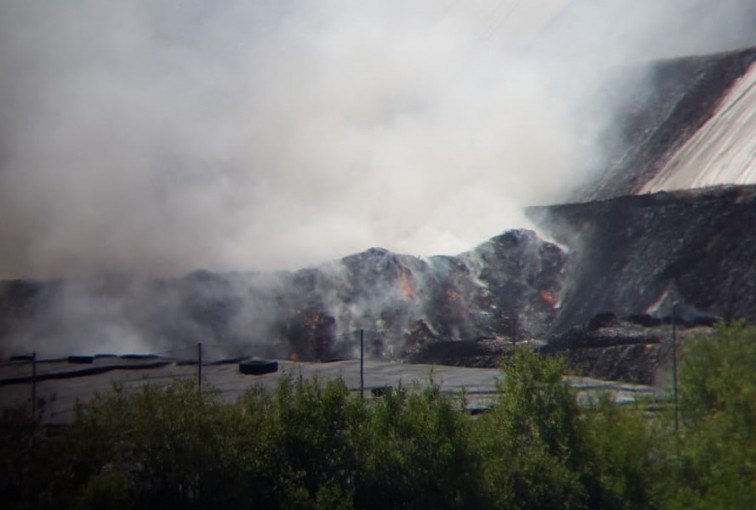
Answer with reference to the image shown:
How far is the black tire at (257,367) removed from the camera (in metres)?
30.1

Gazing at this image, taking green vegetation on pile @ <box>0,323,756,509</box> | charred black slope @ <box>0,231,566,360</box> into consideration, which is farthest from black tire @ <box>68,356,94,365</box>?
charred black slope @ <box>0,231,566,360</box>

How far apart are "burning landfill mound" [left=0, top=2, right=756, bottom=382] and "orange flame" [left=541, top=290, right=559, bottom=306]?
6cm

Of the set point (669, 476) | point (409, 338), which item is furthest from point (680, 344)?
point (669, 476)

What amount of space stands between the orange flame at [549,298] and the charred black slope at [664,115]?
8.47 m

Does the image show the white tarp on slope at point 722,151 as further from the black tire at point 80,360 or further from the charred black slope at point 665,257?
the black tire at point 80,360

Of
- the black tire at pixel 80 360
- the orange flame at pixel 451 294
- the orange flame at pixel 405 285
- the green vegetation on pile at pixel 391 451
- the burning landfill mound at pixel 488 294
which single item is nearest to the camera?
the green vegetation on pile at pixel 391 451

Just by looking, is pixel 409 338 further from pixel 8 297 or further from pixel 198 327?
pixel 8 297

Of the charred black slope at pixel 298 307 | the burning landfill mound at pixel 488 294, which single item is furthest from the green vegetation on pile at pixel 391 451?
the charred black slope at pixel 298 307

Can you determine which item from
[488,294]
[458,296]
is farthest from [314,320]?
[488,294]

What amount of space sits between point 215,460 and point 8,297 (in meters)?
30.1

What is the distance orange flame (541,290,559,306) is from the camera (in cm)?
5159

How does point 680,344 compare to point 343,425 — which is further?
point 680,344

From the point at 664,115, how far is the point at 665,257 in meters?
16.9

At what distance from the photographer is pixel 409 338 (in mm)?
46594
